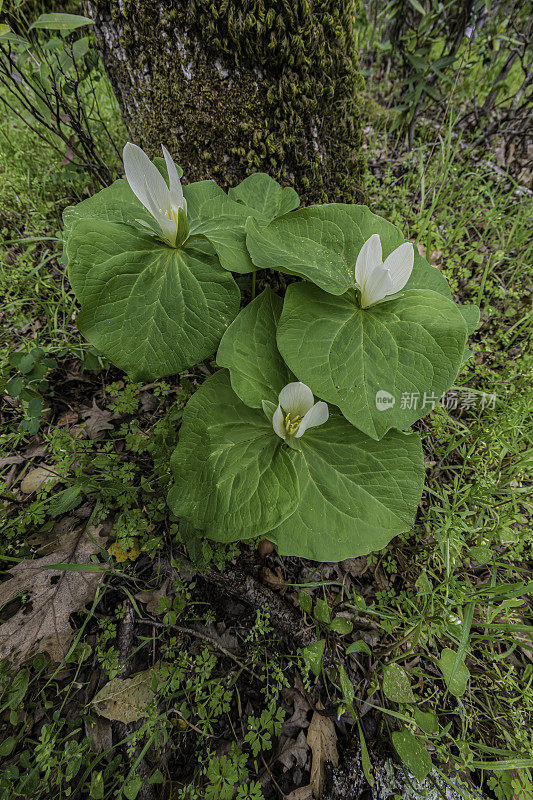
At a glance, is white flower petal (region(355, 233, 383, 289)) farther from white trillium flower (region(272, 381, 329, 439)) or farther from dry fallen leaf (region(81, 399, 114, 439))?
dry fallen leaf (region(81, 399, 114, 439))

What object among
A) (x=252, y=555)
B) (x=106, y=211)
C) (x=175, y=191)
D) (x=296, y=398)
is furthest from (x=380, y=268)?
(x=252, y=555)

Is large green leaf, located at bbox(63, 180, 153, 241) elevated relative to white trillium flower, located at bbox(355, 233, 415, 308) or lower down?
elevated

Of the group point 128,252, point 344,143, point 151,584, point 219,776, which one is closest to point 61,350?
point 128,252

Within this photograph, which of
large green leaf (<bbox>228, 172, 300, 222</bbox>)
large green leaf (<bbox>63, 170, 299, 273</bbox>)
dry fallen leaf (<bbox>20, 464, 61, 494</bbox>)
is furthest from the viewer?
dry fallen leaf (<bbox>20, 464, 61, 494</bbox>)

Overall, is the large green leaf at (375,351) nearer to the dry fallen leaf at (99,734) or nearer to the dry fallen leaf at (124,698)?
the dry fallen leaf at (124,698)

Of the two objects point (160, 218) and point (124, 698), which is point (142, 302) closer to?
point (160, 218)

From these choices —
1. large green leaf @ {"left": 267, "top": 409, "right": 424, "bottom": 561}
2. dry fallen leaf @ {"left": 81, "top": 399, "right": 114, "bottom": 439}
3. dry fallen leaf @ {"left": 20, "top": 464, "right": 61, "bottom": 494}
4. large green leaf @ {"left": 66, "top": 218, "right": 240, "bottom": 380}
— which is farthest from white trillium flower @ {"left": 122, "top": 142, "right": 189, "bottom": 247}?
dry fallen leaf @ {"left": 20, "top": 464, "right": 61, "bottom": 494}
